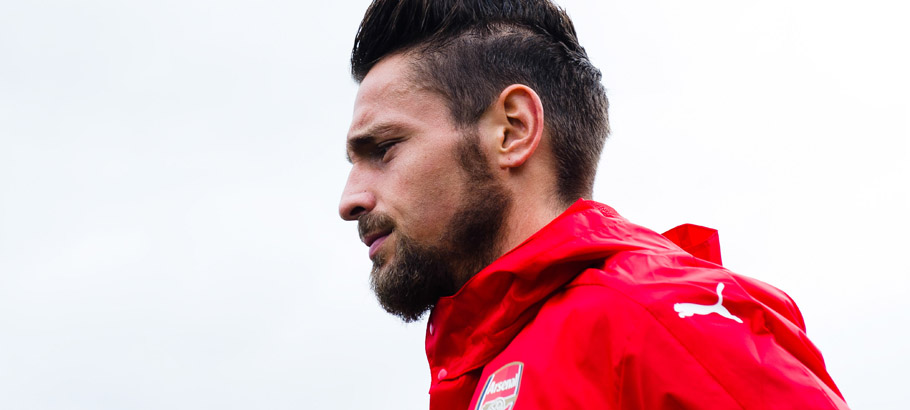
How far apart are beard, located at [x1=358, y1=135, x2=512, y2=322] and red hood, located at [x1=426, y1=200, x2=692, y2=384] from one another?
0.26 meters

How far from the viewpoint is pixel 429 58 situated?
4.05m

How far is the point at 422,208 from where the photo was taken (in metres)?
3.60

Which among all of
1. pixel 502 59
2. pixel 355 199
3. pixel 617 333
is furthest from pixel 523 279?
pixel 502 59

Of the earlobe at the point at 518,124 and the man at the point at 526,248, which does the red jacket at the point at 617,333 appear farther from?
the earlobe at the point at 518,124

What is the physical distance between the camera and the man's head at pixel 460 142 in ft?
11.8

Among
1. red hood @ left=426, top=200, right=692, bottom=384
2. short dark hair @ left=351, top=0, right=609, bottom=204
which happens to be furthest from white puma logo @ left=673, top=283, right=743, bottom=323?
short dark hair @ left=351, top=0, right=609, bottom=204

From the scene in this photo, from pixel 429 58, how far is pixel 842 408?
233cm

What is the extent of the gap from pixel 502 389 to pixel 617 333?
1.43ft

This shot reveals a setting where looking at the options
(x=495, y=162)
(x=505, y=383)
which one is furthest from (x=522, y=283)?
(x=495, y=162)

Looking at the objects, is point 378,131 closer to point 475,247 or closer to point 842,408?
point 475,247

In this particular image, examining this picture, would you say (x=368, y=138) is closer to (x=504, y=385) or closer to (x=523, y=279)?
(x=523, y=279)

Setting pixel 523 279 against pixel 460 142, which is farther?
pixel 460 142

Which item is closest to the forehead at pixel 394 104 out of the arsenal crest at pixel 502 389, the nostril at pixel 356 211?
the nostril at pixel 356 211

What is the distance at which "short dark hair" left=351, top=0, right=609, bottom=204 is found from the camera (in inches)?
152
